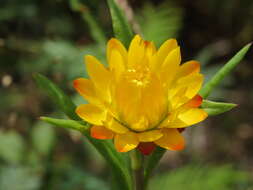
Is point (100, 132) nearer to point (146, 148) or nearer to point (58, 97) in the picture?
point (146, 148)

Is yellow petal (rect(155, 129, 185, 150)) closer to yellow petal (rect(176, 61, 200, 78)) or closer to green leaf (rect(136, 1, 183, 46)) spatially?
yellow petal (rect(176, 61, 200, 78))

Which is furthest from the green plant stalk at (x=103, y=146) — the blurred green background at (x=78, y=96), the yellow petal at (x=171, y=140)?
the blurred green background at (x=78, y=96)

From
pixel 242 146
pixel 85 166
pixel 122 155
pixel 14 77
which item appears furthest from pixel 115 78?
pixel 242 146

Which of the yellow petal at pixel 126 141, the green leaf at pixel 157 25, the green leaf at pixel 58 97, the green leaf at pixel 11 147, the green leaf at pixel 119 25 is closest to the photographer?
the yellow petal at pixel 126 141

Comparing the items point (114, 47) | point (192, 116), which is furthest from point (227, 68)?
point (114, 47)

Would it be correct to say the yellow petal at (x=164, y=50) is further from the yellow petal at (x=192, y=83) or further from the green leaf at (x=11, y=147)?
the green leaf at (x=11, y=147)

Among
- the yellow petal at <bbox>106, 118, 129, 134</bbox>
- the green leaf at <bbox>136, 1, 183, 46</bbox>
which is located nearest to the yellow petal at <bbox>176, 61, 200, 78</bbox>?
the yellow petal at <bbox>106, 118, 129, 134</bbox>

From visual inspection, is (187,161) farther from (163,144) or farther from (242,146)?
(163,144)
